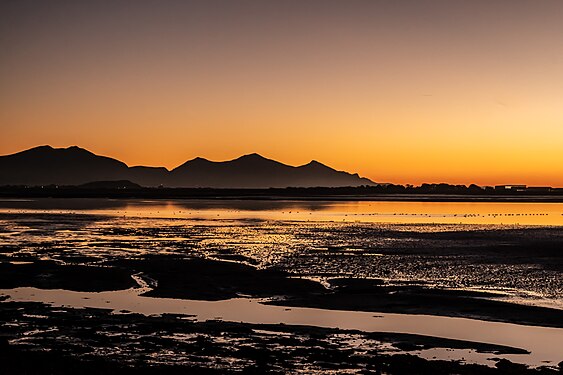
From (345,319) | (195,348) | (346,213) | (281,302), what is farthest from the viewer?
(346,213)

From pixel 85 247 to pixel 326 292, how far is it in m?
17.3

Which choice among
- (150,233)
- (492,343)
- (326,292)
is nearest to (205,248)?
(150,233)

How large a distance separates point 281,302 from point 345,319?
2.97 meters

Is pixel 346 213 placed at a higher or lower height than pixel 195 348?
higher

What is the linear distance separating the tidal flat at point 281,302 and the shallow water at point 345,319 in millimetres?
59

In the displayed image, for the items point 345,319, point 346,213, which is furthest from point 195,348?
point 346,213

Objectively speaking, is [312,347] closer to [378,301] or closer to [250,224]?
[378,301]

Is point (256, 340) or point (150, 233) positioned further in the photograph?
point (150, 233)

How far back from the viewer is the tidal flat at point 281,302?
1288 cm

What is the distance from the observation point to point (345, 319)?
1727 centimetres

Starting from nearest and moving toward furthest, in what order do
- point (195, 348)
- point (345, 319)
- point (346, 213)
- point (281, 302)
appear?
point (195, 348)
point (345, 319)
point (281, 302)
point (346, 213)

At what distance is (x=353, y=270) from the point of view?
2619 centimetres

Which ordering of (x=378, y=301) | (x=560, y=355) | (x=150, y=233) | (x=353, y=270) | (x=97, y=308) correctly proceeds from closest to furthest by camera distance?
(x=560, y=355) < (x=97, y=308) < (x=378, y=301) < (x=353, y=270) < (x=150, y=233)

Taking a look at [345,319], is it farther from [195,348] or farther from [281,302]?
[195,348]
